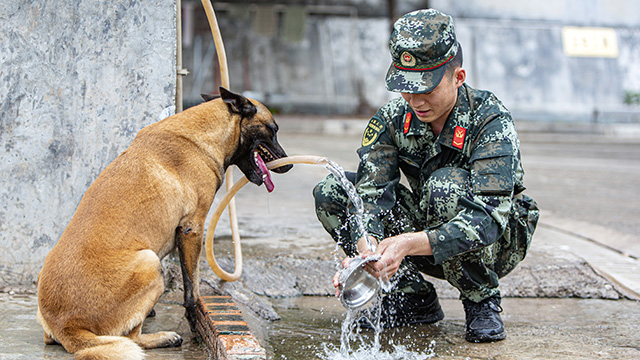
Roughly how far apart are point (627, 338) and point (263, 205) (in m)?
3.33

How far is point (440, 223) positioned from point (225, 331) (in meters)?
1.00

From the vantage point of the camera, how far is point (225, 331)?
98.4 inches

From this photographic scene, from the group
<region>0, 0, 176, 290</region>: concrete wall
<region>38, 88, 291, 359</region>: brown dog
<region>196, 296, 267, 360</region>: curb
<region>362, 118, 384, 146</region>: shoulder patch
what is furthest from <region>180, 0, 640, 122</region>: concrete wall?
<region>196, 296, 267, 360</region>: curb

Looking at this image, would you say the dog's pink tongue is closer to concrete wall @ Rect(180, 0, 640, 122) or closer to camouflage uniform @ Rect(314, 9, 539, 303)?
camouflage uniform @ Rect(314, 9, 539, 303)

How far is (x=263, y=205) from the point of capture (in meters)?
5.68

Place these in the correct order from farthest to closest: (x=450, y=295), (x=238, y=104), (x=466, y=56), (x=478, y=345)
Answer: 1. (x=466, y=56)
2. (x=450, y=295)
3. (x=238, y=104)
4. (x=478, y=345)

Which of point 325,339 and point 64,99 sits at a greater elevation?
point 64,99

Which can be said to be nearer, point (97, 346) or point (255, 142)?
point (97, 346)

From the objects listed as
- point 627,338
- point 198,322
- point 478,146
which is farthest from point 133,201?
point 627,338

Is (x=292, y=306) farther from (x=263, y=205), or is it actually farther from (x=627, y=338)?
(x=263, y=205)

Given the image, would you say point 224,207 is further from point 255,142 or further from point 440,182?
point 440,182

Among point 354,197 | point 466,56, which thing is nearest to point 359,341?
point 354,197

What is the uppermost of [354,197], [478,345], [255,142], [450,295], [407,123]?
[407,123]

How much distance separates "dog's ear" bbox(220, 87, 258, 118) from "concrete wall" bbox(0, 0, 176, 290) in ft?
1.33
